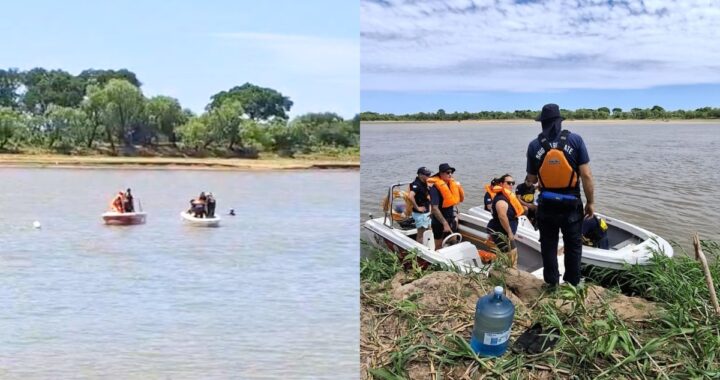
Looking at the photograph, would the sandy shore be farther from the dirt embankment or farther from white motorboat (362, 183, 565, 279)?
the dirt embankment

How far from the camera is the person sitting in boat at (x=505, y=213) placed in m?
3.10

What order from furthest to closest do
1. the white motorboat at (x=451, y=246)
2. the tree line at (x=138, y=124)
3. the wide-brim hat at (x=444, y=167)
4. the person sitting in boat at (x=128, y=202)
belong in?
1. the tree line at (x=138, y=124)
2. the person sitting in boat at (x=128, y=202)
3. the wide-brim hat at (x=444, y=167)
4. the white motorboat at (x=451, y=246)

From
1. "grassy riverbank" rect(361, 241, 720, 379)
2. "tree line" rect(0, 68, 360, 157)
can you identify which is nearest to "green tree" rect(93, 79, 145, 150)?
"tree line" rect(0, 68, 360, 157)

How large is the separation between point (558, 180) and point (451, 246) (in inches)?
35.7

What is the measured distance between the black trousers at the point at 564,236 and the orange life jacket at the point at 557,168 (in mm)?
97

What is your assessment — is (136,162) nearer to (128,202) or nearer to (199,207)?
(128,202)

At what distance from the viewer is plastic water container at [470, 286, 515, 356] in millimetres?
2135

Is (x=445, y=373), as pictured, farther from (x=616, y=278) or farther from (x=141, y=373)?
(x=141, y=373)

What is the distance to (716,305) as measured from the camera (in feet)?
7.64

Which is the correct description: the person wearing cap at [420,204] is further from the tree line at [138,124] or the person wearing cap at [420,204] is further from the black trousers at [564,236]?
the tree line at [138,124]

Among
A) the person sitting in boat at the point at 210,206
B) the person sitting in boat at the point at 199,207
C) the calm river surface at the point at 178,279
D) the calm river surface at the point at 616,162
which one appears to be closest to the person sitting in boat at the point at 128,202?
the calm river surface at the point at 178,279

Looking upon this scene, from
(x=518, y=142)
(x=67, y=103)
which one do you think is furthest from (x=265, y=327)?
(x=67, y=103)

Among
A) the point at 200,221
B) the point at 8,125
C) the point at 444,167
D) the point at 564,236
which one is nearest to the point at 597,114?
the point at 444,167

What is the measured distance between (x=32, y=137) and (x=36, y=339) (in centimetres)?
1529
